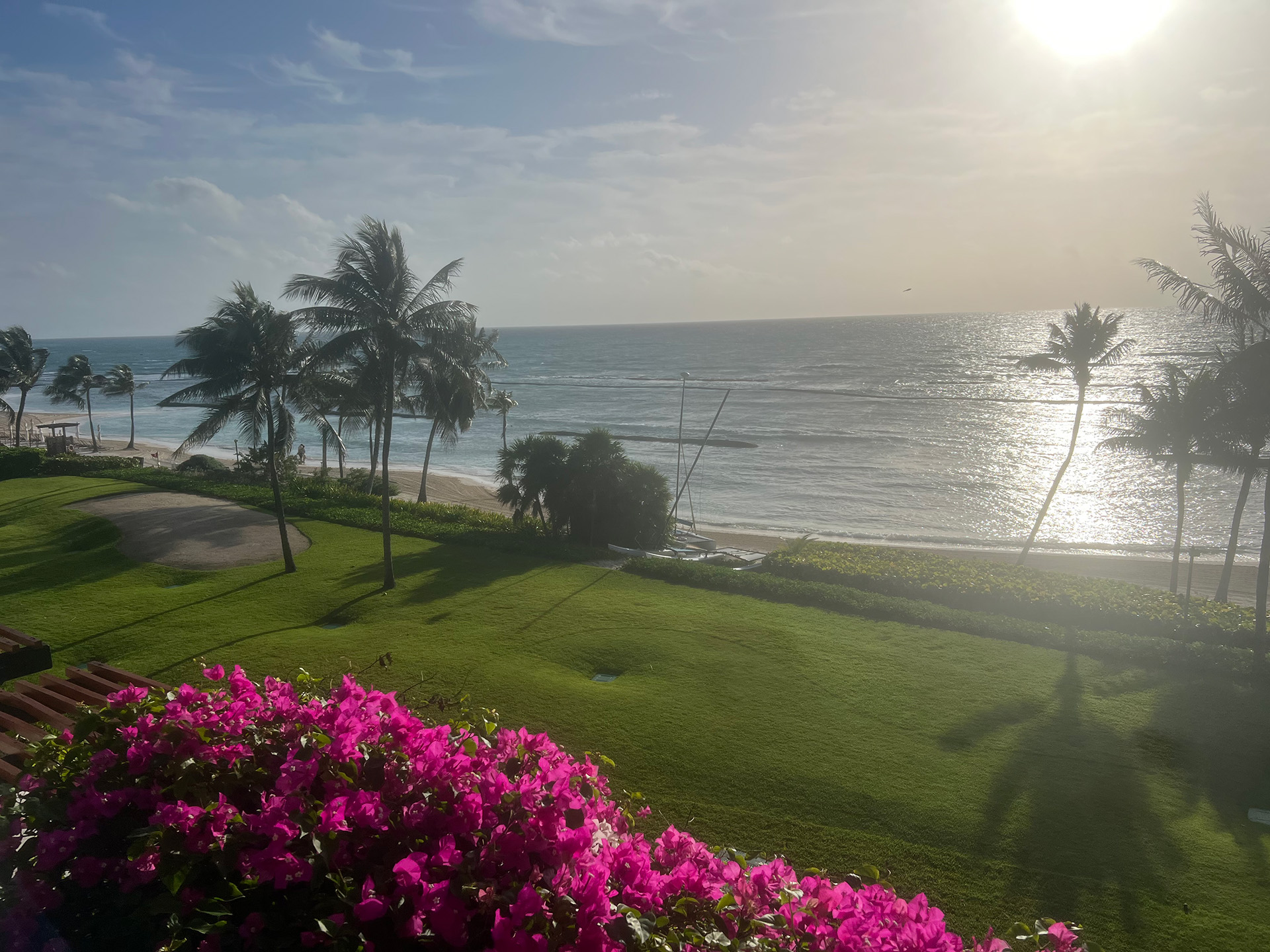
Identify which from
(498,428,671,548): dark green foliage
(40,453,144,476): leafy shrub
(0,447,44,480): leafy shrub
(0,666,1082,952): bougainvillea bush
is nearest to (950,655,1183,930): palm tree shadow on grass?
(0,666,1082,952): bougainvillea bush

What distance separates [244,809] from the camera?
3.35 meters

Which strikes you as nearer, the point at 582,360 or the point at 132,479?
the point at 132,479

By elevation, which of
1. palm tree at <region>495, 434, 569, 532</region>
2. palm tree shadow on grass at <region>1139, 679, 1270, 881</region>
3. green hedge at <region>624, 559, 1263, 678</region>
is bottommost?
palm tree shadow on grass at <region>1139, 679, 1270, 881</region>

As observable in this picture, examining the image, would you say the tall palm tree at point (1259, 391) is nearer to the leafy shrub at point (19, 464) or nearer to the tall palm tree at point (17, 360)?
the leafy shrub at point (19, 464)

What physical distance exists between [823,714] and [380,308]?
11337mm

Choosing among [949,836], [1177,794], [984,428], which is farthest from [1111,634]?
[984,428]

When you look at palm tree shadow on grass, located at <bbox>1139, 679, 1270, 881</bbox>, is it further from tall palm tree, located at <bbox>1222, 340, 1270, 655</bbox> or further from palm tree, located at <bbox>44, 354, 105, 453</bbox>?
palm tree, located at <bbox>44, 354, 105, 453</bbox>

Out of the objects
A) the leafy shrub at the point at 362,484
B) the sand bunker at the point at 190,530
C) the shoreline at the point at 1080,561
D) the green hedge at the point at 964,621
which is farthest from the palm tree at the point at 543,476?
the shoreline at the point at 1080,561

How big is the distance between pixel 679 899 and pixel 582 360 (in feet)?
470

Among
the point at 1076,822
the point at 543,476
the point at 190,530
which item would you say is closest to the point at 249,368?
the point at 190,530

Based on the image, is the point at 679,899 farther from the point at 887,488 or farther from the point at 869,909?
the point at 887,488

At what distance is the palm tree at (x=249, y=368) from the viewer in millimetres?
16312

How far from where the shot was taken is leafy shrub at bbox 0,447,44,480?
95.8 feet

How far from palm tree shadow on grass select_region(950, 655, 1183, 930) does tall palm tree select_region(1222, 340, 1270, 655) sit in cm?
752
